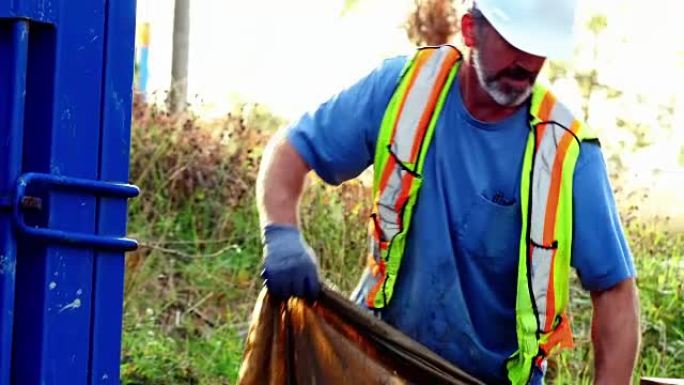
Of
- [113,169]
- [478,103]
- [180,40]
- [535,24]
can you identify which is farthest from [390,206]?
[180,40]

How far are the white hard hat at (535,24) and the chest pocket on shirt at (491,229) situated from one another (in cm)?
39

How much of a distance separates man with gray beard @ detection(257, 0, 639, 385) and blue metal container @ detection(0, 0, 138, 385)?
2.10 feet

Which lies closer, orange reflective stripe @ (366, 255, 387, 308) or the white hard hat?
the white hard hat

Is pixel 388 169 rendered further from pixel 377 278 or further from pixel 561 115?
pixel 561 115

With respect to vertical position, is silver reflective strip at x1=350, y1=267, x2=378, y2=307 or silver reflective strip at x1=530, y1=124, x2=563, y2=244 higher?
silver reflective strip at x1=530, y1=124, x2=563, y2=244

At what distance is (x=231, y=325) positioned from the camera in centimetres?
726

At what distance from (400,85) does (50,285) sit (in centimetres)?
113

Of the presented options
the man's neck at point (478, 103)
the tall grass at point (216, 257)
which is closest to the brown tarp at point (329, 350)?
the man's neck at point (478, 103)

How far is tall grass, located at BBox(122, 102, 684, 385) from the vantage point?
Result: 6863mm

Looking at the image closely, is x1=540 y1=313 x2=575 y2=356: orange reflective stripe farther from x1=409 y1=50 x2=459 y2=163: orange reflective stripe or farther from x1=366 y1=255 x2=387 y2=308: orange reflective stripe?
x1=409 y1=50 x2=459 y2=163: orange reflective stripe

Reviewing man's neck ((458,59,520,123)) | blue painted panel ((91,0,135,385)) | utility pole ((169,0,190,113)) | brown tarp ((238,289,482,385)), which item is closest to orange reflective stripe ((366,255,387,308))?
brown tarp ((238,289,482,385))

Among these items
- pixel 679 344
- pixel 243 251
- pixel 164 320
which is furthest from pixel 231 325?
pixel 679 344

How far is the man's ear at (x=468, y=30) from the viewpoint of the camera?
3.40 meters

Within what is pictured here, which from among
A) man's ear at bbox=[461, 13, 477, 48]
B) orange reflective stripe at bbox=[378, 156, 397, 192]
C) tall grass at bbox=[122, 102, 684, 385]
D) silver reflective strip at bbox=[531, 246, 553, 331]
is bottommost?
tall grass at bbox=[122, 102, 684, 385]
